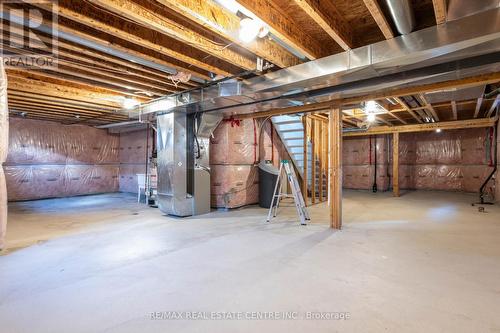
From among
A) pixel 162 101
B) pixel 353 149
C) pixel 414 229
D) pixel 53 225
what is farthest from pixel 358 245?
pixel 353 149

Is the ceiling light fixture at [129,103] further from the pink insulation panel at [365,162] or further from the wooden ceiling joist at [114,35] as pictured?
the pink insulation panel at [365,162]

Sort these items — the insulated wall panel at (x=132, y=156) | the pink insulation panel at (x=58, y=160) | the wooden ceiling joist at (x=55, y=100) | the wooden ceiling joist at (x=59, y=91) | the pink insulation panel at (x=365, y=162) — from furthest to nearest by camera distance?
the pink insulation panel at (x=365, y=162), the insulated wall panel at (x=132, y=156), the pink insulation panel at (x=58, y=160), the wooden ceiling joist at (x=55, y=100), the wooden ceiling joist at (x=59, y=91)

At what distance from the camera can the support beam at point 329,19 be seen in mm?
2008

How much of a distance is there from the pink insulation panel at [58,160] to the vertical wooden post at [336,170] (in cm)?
776

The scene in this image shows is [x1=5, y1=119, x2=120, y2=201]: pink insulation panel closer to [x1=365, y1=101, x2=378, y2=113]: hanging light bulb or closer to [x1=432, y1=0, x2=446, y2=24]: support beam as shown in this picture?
[x1=365, y1=101, x2=378, y2=113]: hanging light bulb

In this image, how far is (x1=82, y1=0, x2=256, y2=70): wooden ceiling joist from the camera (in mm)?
1993

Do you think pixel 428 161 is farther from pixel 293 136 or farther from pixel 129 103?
pixel 129 103

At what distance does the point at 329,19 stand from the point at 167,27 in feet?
4.78

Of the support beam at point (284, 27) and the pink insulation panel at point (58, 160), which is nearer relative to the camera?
the support beam at point (284, 27)

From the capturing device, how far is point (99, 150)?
855 centimetres

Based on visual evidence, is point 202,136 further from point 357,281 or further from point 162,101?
point 357,281

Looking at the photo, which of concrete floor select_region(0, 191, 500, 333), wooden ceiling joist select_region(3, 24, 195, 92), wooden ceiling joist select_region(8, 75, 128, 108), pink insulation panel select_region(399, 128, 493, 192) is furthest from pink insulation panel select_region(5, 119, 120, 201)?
pink insulation panel select_region(399, 128, 493, 192)

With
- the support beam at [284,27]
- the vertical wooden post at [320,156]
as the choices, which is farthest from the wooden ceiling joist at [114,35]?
the vertical wooden post at [320,156]

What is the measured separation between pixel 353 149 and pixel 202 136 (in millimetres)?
6799
